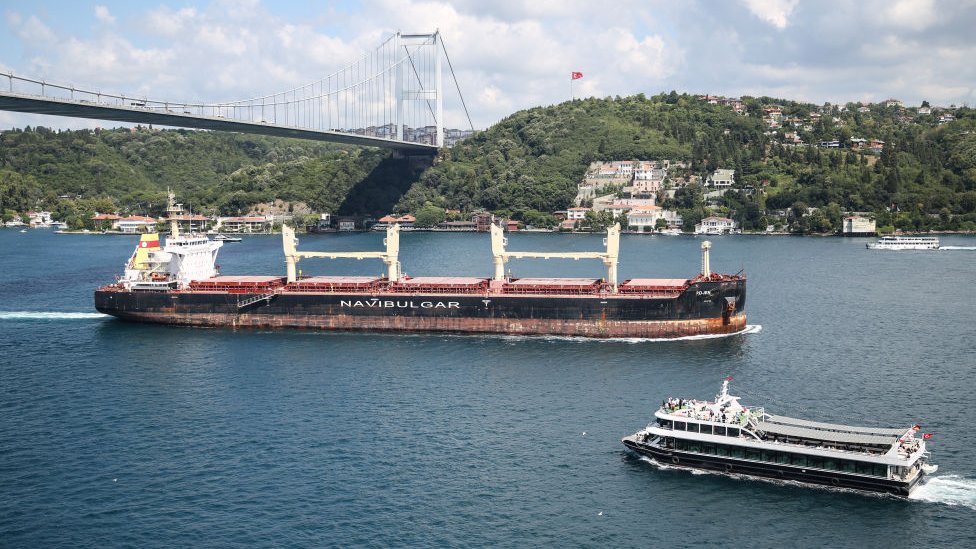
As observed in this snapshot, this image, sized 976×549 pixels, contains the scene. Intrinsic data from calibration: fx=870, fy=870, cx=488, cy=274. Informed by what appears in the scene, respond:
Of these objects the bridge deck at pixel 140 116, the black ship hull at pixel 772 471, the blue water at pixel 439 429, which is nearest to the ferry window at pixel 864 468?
the black ship hull at pixel 772 471

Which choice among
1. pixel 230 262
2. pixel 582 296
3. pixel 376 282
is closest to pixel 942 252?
pixel 582 296

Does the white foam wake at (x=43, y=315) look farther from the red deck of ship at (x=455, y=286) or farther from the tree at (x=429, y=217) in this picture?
the tree at (x=429, y=217)

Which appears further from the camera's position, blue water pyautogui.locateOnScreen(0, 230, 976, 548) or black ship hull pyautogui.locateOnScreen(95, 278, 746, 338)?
black ship hull pyautogui.locateOnScreen(95, 278, 746, 338)

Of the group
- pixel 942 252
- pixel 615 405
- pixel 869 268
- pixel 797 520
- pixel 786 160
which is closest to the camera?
pixel 797 520

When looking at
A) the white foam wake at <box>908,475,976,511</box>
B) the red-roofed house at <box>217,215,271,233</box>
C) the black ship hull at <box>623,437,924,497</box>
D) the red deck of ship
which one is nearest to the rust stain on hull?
the red deck of ship

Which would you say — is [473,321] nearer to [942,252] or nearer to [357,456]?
[357,456]

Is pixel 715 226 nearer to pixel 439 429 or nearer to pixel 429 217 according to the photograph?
pixel 429 217

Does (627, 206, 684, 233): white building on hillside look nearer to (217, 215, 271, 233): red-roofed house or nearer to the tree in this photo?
the tree
